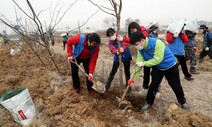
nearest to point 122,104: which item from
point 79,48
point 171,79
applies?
point 171,79

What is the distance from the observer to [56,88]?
4.37 metres

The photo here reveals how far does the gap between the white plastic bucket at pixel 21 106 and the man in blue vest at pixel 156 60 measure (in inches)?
79.5

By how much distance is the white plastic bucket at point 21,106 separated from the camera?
3237 mm

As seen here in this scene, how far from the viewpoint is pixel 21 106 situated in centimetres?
338

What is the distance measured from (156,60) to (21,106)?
7.83 feet

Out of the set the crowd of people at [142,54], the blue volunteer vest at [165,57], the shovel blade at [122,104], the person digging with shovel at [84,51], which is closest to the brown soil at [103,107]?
the shovel blade at [122,104]

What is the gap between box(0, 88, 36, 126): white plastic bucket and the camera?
3.24 metres

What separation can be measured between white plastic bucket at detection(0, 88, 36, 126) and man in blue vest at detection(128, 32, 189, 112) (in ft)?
6.63

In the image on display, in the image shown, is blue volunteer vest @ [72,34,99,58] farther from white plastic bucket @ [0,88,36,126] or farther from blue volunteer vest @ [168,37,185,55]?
blue volunteer vest @ [168,37,185,55]

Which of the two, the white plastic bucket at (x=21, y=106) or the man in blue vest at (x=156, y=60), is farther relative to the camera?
the white plastic bucket at (x=21, y=106)

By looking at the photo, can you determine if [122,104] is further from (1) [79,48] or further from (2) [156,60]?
(1) [79,48]

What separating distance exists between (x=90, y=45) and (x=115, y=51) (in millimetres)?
559

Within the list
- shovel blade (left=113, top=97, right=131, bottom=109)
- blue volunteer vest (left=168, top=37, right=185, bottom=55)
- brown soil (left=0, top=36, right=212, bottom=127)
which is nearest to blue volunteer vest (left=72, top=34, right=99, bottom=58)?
brown soil (left=0, top=36, right=212, bottom=127)

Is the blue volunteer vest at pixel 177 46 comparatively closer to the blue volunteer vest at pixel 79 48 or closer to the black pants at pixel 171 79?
the black pants at pixel 171 79
